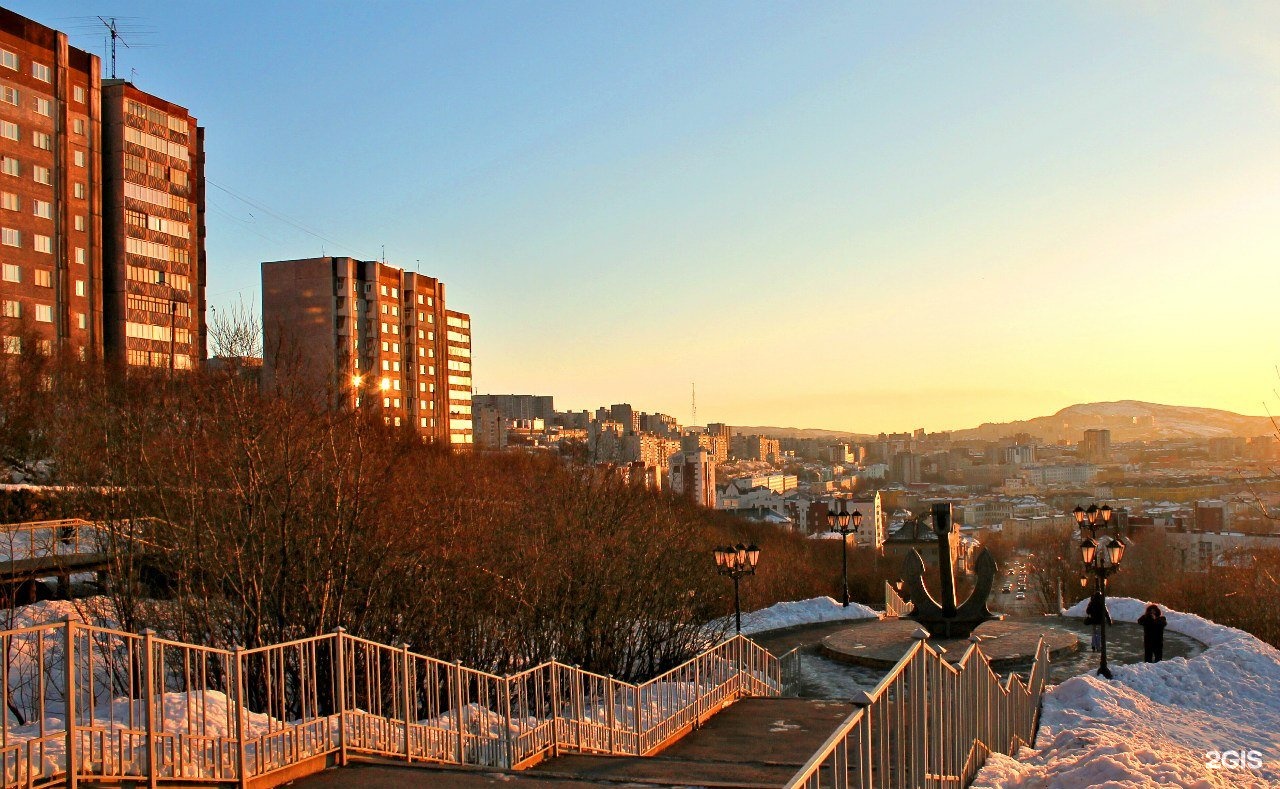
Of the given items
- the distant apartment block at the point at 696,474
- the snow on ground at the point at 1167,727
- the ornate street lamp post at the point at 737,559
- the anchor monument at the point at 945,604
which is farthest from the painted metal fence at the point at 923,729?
the distant apartment block at the point at 696,474

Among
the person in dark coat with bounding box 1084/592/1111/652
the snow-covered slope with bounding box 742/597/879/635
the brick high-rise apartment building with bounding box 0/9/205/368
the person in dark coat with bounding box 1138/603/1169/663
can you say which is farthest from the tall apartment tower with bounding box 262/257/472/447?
the person in dark coat with bounding box 1138/603/1169/663

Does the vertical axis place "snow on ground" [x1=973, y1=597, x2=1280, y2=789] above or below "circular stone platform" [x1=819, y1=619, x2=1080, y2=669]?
above

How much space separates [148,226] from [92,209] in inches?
123

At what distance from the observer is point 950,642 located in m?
22.2

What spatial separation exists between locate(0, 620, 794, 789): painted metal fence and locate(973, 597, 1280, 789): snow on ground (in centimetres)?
469

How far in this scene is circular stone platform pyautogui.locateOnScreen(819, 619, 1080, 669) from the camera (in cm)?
1958

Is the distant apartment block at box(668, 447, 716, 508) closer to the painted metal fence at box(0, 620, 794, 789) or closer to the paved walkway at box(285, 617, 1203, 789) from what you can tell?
the paved walkway at box(285, 617, 1203, 789)

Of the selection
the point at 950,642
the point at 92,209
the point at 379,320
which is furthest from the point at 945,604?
the point at 379,320

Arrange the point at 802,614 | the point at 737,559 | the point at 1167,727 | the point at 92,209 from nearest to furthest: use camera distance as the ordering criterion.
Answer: the point at 1167,727 → the point at 737,559 → the point at 802,614 → the point at 92,209

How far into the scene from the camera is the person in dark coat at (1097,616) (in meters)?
17.0

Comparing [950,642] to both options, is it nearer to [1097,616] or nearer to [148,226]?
[1097,616]

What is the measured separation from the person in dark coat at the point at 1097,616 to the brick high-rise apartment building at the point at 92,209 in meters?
35.4

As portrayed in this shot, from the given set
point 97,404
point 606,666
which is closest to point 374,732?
point 606,666

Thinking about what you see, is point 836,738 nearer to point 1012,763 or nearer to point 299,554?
point 1012,763
